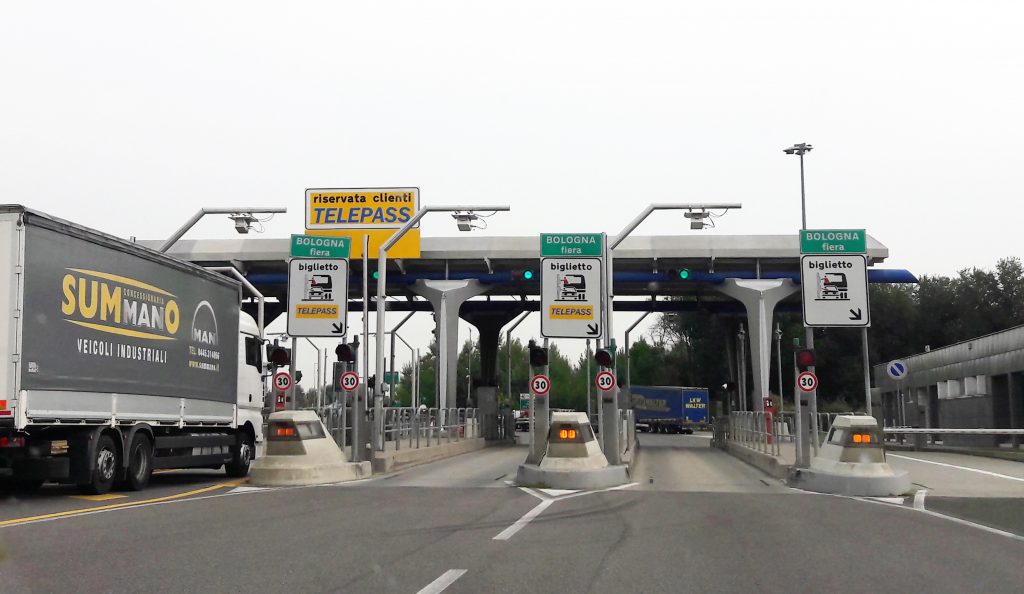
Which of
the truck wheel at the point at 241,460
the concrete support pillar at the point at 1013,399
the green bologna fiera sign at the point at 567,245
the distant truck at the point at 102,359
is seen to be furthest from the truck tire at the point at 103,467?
the concrete support pillar at the point at 1013,399

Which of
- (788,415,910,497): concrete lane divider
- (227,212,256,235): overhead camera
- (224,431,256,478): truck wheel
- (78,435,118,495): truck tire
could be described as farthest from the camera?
(227,212,256,235): overhead camera

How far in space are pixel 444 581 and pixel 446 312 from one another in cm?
3373

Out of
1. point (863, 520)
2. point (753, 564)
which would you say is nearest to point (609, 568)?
point (753, 564)

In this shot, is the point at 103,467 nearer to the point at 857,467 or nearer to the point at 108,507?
the point at 108,507

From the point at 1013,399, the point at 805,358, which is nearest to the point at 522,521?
the point at 805,358

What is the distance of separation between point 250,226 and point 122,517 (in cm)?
1496

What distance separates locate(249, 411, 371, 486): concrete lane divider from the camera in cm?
1933

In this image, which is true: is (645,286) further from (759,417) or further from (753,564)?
(753,564)

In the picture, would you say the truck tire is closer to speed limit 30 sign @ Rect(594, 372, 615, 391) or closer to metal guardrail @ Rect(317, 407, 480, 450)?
metal guardrail @ Rect(317, 407, 480, 450)

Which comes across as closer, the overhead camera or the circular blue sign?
the overhead camera

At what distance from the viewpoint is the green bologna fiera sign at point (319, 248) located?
78.1 feet

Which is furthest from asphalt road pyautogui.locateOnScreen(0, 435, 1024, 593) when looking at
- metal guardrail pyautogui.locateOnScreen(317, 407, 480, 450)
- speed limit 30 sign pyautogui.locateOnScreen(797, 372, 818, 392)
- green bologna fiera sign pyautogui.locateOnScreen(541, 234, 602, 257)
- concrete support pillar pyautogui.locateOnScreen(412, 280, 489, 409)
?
concrete support pillar pyautogui.locateOnScreen(412, 280, 489, 409)

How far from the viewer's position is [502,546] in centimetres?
1060

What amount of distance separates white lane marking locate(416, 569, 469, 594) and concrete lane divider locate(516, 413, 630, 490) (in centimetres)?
1000
